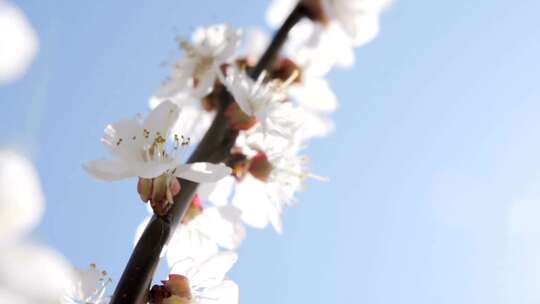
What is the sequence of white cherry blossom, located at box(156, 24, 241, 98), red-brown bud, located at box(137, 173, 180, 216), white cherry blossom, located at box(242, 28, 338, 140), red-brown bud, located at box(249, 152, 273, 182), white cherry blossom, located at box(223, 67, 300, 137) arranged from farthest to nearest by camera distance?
white cherry blossom, located at box(242, 28, 338, 140)
white cherry blossom, located at box(156, 24, 241, 98)
red-brown bud, located at box(249, 152, 273, 182)
white cherry blossom, located at box(223, 67, 300, 137)
red-brown bud, located at box(137, 173, 180, 216)

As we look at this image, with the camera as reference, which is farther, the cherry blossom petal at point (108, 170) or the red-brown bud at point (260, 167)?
the red-brown bud at point (260, 167)

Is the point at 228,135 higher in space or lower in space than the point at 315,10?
lower

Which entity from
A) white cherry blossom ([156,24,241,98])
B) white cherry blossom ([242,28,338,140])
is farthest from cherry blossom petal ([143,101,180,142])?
white cherry blossom ([242,28,338,140])

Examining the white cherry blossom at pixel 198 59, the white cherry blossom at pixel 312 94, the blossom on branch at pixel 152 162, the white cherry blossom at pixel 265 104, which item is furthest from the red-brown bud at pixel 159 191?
the white cherry blossom at pixel 312 94

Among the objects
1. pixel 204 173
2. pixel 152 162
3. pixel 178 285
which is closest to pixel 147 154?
pixel 152 162

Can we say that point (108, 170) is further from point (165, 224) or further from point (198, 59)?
point (198, 59)

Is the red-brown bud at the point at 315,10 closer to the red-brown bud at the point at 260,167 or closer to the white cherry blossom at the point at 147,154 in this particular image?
the red-brown bud at the point at 260,167

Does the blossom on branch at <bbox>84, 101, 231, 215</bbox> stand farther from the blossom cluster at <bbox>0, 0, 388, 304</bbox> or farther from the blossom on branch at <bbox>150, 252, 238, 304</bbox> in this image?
the blossom on branch at <bbox>150, 252, 238, 304</bbox>
